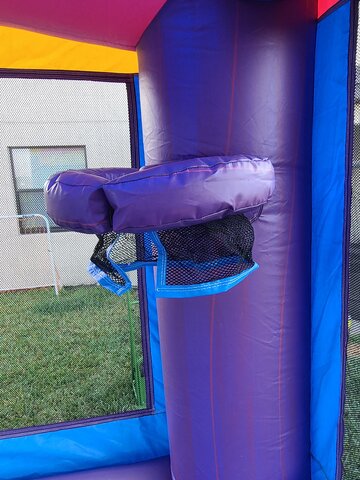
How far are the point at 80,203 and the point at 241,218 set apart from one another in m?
0.39

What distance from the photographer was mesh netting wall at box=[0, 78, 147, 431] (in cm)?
229

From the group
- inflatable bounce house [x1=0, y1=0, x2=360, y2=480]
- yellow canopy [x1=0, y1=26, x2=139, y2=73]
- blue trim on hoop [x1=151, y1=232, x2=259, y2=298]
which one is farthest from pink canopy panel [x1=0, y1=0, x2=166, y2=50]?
blue trim on hoop [x1=151, y1=232, x2=259, y2=298]

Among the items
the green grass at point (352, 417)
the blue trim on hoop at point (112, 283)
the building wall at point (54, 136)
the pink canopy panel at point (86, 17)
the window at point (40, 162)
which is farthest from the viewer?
the window at point (40, 162)

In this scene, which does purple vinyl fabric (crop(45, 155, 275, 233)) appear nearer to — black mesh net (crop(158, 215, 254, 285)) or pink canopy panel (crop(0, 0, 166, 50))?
black mesh net (crop(158, 215, 254, 285))

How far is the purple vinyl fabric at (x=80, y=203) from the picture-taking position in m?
0.84

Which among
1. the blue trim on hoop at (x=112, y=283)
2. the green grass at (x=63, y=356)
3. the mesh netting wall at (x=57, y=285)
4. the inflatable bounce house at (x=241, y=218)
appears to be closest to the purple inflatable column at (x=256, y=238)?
the inflatable bounce house at (x=241, y=218)

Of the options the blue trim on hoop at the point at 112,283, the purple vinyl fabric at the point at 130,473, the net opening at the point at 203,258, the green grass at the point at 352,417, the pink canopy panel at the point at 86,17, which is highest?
the pink canopy panel at the point at 86,17

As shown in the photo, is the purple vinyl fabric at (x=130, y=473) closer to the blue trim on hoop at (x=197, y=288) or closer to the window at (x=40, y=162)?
the blue trim on hoop at (x=197, y=288)

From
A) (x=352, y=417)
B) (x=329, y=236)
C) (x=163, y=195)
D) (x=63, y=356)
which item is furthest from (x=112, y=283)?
(x=63, y=356)

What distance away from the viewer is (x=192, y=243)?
3.19 ft

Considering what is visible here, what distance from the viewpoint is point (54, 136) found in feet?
10.6

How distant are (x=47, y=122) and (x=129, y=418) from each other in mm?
2087

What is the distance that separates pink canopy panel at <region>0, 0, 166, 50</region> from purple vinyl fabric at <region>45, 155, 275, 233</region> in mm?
559

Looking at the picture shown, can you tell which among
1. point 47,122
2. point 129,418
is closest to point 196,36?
point 129,418
